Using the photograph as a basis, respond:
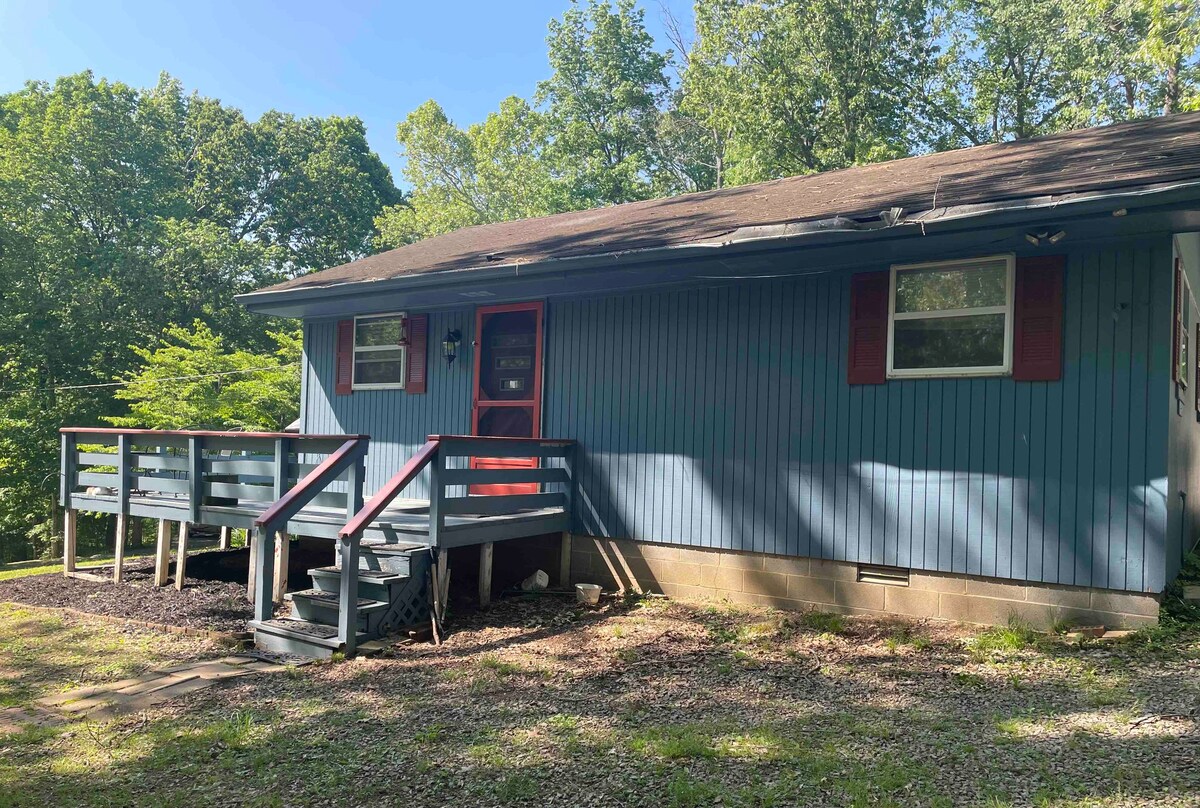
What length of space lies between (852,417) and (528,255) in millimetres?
3270

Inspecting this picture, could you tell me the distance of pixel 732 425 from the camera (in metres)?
7.11

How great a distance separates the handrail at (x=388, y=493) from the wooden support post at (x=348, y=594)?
0.28 ft

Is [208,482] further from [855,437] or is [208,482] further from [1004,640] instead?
[1004,640]

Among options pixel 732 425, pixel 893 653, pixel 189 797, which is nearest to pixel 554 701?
pixel 189 797

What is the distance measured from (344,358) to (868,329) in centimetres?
613

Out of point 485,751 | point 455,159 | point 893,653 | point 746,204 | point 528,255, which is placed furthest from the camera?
point 455,159

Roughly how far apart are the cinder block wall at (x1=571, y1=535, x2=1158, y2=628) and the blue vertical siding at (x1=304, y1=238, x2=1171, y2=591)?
0.36ft

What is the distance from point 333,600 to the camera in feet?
20.0

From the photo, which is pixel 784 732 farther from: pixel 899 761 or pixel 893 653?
pixel 893 653

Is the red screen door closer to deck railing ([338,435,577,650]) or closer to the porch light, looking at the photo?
the porch light

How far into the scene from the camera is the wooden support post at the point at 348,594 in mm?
5617

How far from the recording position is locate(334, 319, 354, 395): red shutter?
9664 mm

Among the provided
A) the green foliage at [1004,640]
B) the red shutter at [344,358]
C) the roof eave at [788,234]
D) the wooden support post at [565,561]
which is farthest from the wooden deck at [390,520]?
the green foliage at [1004,640]

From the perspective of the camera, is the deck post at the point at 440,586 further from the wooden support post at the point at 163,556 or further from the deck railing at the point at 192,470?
the wooden support post at the point at 163,556
